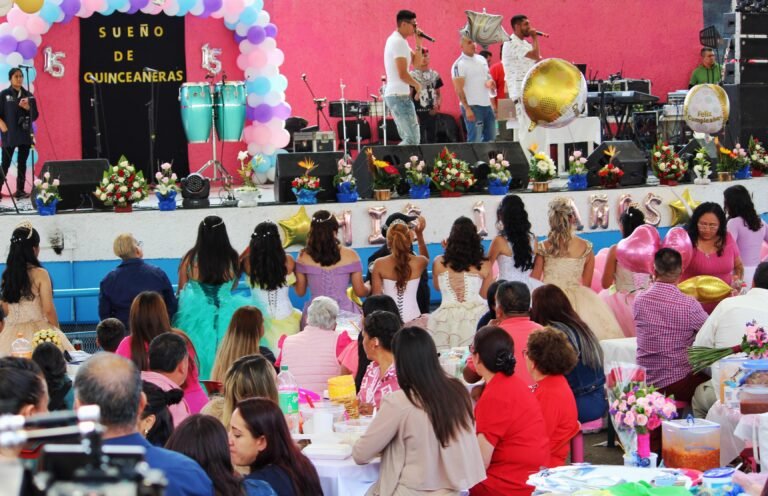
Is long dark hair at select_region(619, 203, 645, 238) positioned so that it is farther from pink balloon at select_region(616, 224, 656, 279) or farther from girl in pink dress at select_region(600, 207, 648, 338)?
pink balloon at select_region(616, 224, 656, 279)

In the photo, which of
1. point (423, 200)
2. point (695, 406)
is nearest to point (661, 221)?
point (423, 200)

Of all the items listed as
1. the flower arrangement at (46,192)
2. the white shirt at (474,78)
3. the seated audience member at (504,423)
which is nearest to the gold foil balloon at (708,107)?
the white shirt at (474,78)

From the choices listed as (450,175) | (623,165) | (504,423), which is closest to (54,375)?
Result: (504,423)

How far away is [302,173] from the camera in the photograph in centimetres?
1112

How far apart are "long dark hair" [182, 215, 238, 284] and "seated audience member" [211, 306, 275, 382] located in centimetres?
180

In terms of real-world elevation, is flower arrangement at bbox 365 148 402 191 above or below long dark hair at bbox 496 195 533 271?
above

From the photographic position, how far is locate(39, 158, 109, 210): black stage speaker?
10883 millimetres

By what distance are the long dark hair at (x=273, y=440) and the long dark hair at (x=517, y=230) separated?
438 cm

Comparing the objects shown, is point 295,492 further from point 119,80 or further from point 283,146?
point 119,80

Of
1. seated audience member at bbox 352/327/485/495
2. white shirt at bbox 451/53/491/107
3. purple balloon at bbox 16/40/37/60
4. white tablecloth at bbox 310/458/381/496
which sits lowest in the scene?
white tablecloth at bbox 310/458/381/496

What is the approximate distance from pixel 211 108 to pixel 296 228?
334 centimetres

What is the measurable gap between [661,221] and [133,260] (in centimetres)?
590

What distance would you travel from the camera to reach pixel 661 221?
11.9 meters

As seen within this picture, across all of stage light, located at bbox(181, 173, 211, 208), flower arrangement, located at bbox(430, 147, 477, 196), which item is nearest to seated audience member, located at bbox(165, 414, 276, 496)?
stage light, located at bbox(181, 173, 211, 208)
